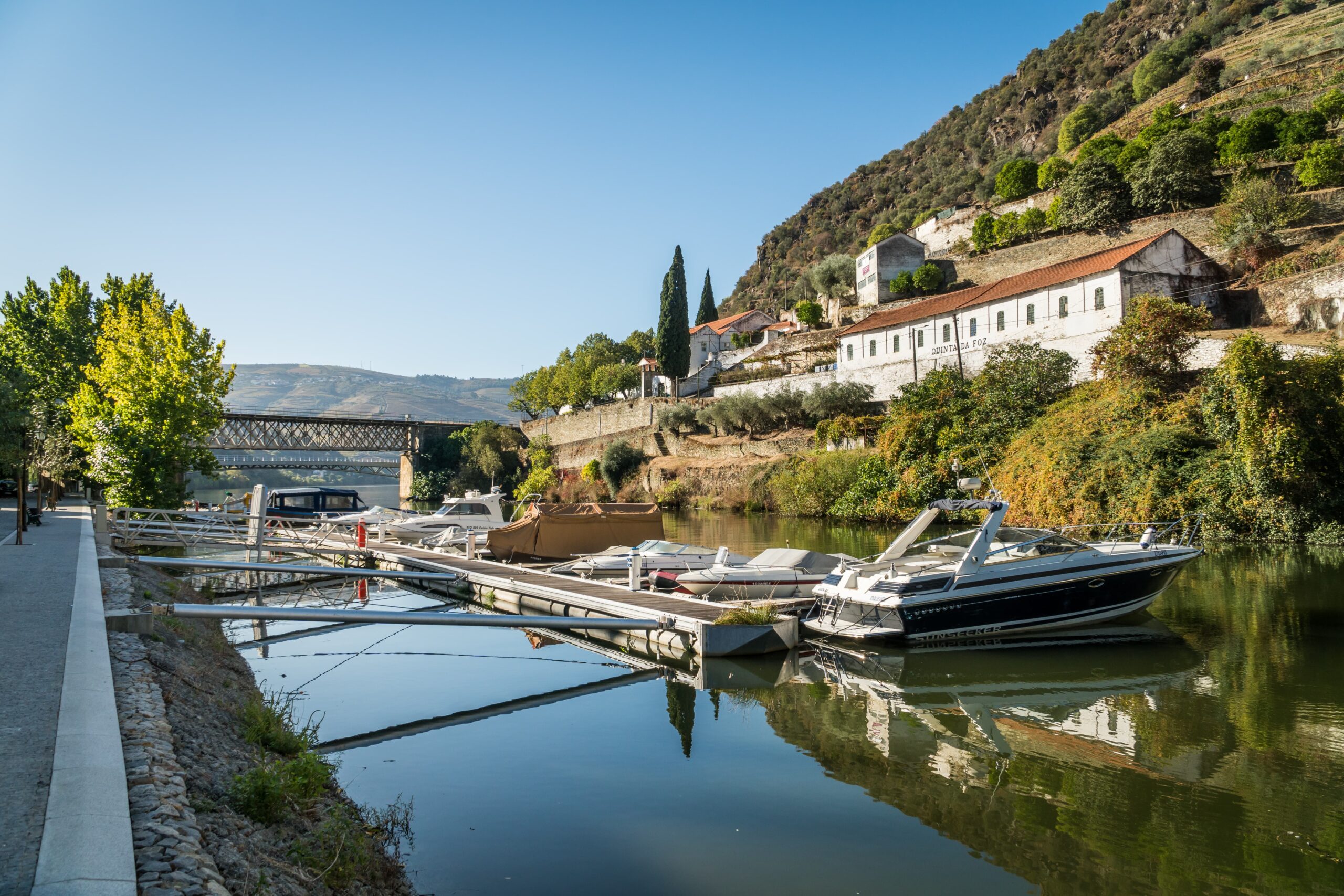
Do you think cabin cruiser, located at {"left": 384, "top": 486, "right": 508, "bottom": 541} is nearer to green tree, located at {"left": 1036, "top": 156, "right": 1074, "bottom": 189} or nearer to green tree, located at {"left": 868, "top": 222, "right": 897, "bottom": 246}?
green tree, located at {"left": 1036, "top": 156, "right": 1074, "bottom": 189}

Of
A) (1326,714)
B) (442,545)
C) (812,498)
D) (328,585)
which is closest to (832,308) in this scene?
(812,498)

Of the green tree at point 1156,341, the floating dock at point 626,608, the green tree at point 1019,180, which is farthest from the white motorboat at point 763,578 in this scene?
the green tree at point 1019,180

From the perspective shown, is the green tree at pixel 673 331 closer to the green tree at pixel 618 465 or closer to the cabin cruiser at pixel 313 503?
the green tree at pixel 618 465

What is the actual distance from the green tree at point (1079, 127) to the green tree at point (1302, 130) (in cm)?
2687

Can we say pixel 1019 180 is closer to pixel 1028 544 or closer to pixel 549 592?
pixel 1028 544

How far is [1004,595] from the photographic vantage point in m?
14.7

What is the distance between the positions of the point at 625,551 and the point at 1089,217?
45.5 meters

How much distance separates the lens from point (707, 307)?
3949 inches

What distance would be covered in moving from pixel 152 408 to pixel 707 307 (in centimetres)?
7696

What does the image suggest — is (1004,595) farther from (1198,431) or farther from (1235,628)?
(1198,431)

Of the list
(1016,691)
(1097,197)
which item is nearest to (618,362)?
(1097,197)

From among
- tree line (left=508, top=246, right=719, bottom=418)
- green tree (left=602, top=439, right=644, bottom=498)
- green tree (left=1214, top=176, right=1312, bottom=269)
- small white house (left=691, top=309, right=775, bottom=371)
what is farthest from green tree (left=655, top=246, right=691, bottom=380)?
green tree (left=1214, top=176, right=1312, bottom=269)

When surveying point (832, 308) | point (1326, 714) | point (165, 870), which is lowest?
point (1326, 714)

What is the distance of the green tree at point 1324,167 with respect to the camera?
4544 cm
